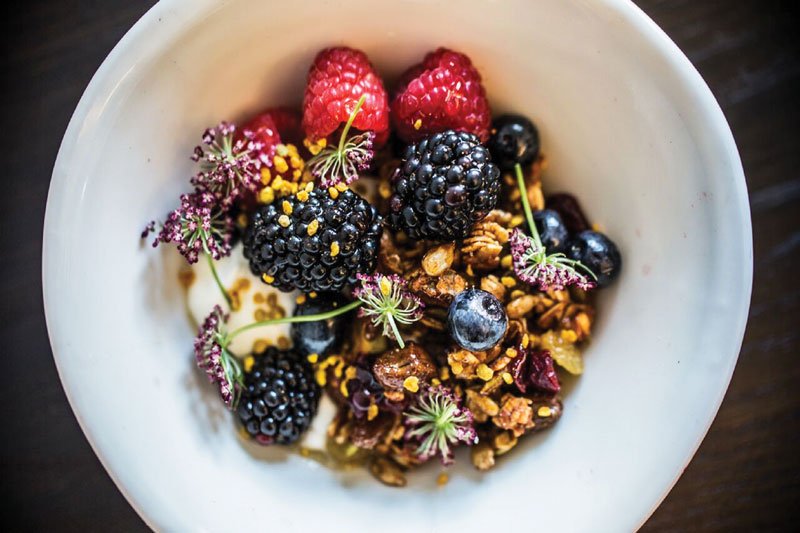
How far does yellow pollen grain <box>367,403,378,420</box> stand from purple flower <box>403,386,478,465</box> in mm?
41

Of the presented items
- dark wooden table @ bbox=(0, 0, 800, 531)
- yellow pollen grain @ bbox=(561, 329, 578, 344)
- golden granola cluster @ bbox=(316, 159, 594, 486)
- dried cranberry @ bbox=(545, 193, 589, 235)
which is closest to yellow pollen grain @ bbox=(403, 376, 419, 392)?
golden granola cluster @ bbox=(316, 159, 594, 486)

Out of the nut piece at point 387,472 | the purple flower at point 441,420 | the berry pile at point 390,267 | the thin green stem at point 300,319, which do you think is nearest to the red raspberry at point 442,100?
the berry pile at point 390,267

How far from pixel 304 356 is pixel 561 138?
478 millimetres

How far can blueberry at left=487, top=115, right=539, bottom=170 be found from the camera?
92 cm

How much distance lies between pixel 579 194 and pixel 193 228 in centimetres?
54

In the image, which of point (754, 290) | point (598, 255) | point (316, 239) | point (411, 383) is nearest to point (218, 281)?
point (316, 239)

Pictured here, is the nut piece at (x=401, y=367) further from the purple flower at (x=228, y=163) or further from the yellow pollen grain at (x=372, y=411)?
the purple flower at (x=228, y=163)

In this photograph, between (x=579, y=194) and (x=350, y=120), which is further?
(x=579, y=194)

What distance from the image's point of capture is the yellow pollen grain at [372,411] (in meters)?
0.92

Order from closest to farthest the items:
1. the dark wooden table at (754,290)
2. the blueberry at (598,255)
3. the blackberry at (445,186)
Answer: the blackberry at (445,186)
the blueberry at (598,255)
the dark wooden table at (754,290)

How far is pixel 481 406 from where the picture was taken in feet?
2.92

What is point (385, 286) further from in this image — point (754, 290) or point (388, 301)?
point (754, 290)

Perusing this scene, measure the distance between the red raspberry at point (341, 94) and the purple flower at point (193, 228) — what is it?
167 millimetres

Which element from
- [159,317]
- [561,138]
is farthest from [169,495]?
[561,138]
